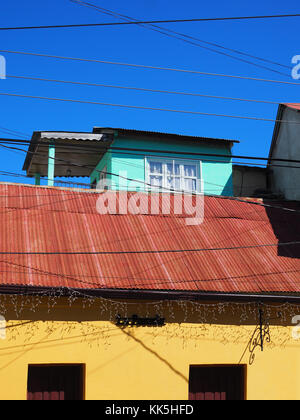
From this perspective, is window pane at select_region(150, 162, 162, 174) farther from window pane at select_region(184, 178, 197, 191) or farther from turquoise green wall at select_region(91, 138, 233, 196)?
window pane at select_region(184, 178, 197, 191)

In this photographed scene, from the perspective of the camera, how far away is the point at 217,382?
13.2 meters

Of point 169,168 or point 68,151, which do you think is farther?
point 68,151

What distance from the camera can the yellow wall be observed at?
38.8 ft

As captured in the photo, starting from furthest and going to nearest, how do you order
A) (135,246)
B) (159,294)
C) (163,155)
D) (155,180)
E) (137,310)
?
(155,180) → (163,155) → (135,246) → (137,310) → (159,294)

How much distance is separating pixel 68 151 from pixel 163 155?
366cm

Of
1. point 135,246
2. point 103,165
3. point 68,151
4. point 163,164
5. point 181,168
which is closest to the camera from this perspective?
point 135,246

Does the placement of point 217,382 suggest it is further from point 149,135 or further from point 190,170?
point 149,135

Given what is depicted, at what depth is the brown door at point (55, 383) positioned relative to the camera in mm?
12047

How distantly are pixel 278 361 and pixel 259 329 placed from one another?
0.89m

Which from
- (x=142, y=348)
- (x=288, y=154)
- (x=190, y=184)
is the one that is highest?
(x=288, y=154)

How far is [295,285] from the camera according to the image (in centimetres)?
1371

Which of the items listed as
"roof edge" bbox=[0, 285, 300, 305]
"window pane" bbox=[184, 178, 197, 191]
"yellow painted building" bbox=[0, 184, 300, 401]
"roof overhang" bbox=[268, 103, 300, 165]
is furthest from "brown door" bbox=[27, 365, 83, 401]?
"roof overhang" bbox=[268, 103, 300, 165]

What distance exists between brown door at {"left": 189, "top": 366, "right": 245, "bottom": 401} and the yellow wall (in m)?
0.29

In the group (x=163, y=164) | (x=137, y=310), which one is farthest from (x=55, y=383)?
(x=163, y=164)
